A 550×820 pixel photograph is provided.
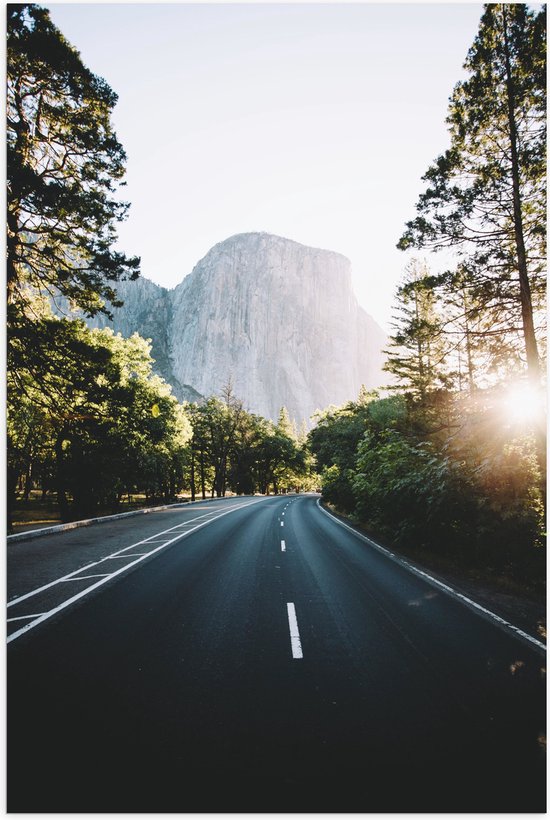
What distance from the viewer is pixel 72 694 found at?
13.7 feet

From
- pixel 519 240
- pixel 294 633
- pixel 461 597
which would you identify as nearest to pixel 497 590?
pixel 461 597

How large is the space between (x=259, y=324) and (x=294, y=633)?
6211 inches

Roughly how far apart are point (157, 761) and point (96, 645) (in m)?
2.64

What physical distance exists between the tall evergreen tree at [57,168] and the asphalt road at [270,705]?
9311mm

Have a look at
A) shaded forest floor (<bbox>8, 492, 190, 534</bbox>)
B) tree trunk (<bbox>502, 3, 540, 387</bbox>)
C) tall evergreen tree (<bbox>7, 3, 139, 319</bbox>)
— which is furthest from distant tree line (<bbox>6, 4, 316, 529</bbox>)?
shaded forest floor (<bbox>8, 492, 190, 534</bbox>)

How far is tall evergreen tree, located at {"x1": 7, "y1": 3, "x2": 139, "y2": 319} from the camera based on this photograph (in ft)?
32.9

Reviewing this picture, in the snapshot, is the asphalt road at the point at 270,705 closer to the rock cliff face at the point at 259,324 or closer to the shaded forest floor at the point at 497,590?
the shaded forest floor at the point at 497,590

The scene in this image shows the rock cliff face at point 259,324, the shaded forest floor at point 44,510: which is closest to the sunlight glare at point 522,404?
the shaded forest floor at point 44,510

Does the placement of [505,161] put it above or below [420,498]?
above

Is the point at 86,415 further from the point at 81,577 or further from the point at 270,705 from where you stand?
the point at 270,705

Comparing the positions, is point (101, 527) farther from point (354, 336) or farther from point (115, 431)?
point (354, 336)

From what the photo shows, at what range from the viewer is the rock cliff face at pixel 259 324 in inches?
6078

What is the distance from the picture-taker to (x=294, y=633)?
585cm

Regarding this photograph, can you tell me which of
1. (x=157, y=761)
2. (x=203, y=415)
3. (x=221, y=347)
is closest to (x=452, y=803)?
(x=157, y=761)
